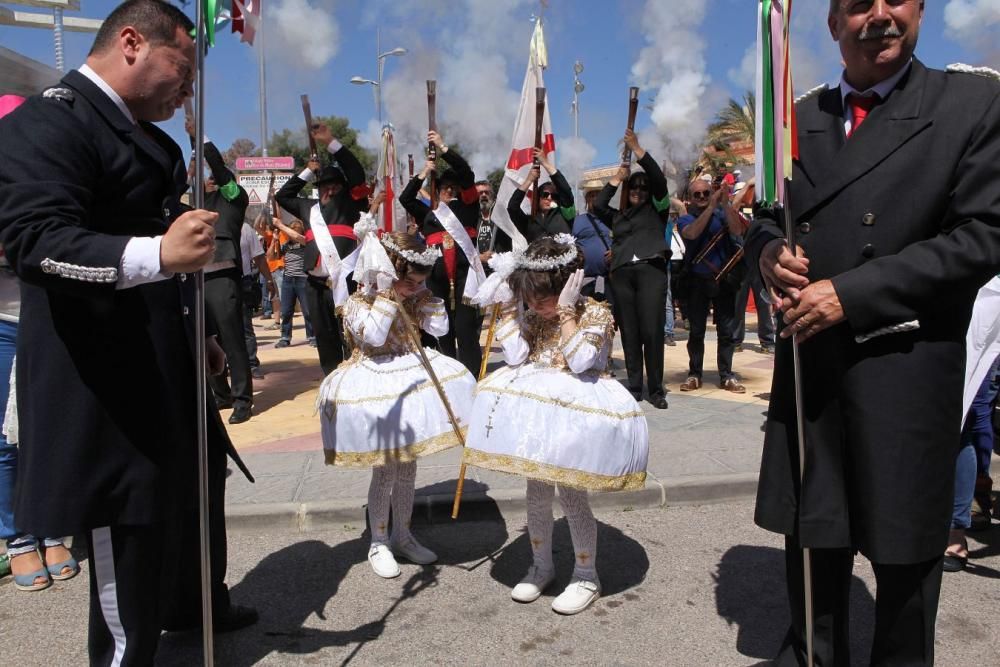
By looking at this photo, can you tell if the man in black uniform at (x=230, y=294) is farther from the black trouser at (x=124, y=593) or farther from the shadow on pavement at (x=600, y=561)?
the black trouser at (x=124, y=593)

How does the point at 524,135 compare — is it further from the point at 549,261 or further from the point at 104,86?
the point at 104,86

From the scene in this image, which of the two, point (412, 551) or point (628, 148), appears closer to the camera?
point (412, 551)

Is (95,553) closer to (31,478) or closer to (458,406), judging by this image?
(31,478)

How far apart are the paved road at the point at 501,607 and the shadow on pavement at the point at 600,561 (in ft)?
0.03

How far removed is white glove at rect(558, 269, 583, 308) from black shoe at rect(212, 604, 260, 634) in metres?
1.95

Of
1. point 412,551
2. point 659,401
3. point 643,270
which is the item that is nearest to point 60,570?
A: point 412,551

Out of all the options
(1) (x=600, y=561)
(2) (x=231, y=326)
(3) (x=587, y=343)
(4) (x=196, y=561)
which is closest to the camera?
(4) (x=196, y=561)

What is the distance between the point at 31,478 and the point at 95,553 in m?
0.31

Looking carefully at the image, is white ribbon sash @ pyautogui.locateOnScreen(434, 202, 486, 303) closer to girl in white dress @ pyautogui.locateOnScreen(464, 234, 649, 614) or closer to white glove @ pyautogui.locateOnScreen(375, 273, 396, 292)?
white glove @ pyautogui.locateOnScreen(375, 273, 396, 292)

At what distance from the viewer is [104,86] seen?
2.38 meters

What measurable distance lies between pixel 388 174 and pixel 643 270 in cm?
322

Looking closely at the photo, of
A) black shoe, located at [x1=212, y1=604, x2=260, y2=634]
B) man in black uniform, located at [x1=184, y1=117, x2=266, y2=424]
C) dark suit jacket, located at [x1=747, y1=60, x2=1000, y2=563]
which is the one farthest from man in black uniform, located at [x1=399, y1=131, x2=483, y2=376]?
dark suit jacket, located at [x1=747, y1=60, x2=1000, y2=563]

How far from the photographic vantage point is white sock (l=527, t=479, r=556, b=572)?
11.9 ft

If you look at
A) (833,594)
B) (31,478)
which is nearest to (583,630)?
(833,594)
